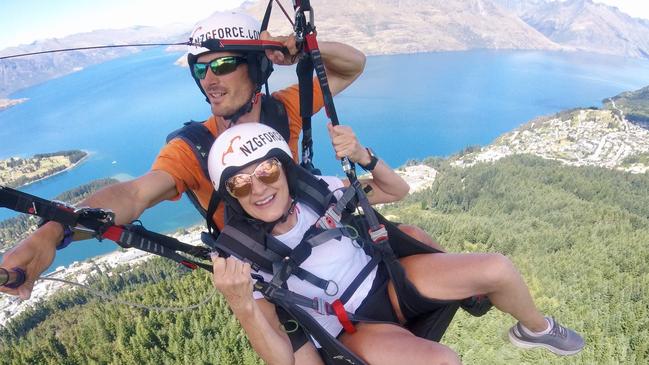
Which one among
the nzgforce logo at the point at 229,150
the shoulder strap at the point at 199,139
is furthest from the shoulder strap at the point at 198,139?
the nzgforce logo at the point at 229,150

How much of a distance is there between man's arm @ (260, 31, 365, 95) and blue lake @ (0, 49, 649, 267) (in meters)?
43.4

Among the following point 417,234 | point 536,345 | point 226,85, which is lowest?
point 536,345

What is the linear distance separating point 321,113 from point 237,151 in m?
63.4

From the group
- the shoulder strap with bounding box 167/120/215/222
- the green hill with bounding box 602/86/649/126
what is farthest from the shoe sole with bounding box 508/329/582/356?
the green hill with bounding box 602/86/649/126

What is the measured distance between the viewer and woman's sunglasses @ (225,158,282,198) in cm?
207

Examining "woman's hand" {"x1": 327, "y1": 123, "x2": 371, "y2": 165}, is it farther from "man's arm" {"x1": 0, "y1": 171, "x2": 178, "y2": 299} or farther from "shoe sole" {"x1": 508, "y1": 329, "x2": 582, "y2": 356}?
"shoe sole" {"x1": 508, "y1": 329, "x2": 582, "y2": 356}

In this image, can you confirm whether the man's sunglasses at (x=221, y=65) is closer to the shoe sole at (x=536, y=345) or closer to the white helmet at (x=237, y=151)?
the white helmet at (x=237, y=151)

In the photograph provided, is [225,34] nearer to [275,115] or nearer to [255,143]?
[275,115]

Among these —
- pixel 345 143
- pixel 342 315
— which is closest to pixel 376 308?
pixel 342 315

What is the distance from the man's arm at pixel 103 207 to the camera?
4.13 ft

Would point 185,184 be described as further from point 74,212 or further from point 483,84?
point 483,84

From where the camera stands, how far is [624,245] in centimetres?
1881

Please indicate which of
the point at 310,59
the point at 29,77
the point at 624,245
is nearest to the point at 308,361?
the point at 310,59

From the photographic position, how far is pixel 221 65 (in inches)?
93.2
